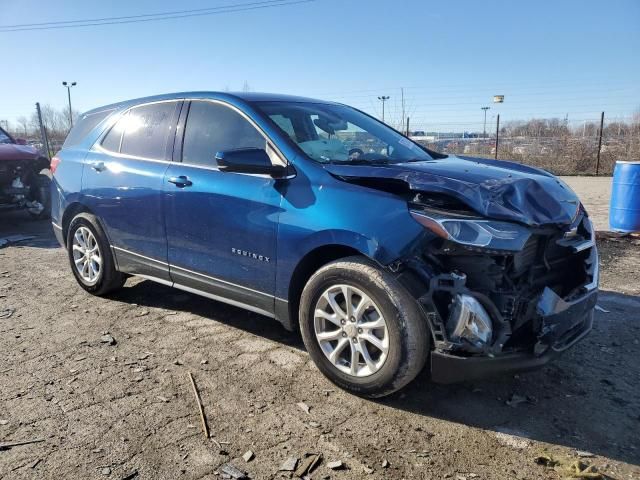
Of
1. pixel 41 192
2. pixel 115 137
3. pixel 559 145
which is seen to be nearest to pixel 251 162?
pixel 115 137

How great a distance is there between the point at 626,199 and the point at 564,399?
526 cm

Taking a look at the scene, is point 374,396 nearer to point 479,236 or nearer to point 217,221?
point 479,236

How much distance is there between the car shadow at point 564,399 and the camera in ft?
8.93

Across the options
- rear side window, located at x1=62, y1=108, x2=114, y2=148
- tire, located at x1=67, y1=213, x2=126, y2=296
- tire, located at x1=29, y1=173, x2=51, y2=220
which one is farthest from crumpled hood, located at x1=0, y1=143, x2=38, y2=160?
tire, located at x1=67, y1=213, x2=126, y2=296

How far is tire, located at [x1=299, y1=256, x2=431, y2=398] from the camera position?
2.79 metres

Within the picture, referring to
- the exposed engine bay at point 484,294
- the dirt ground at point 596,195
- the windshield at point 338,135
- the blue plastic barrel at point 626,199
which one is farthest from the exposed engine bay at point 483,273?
the dirt ground at point 596,195

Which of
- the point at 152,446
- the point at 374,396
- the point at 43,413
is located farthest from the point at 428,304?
the point at 43,413

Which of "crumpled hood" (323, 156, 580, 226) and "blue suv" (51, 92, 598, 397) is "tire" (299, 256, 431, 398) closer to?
"blue suv" (51, 92, 598, 397)

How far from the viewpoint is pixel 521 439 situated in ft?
8.83

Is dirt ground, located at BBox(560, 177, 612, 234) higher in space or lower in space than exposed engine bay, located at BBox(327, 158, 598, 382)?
lower

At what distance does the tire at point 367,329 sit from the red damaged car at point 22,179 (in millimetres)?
7583

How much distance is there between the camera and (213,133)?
3.90 m

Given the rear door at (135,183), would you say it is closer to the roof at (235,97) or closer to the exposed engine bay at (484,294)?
the roof at (235,97)

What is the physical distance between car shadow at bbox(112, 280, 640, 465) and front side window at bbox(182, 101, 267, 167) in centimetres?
145
